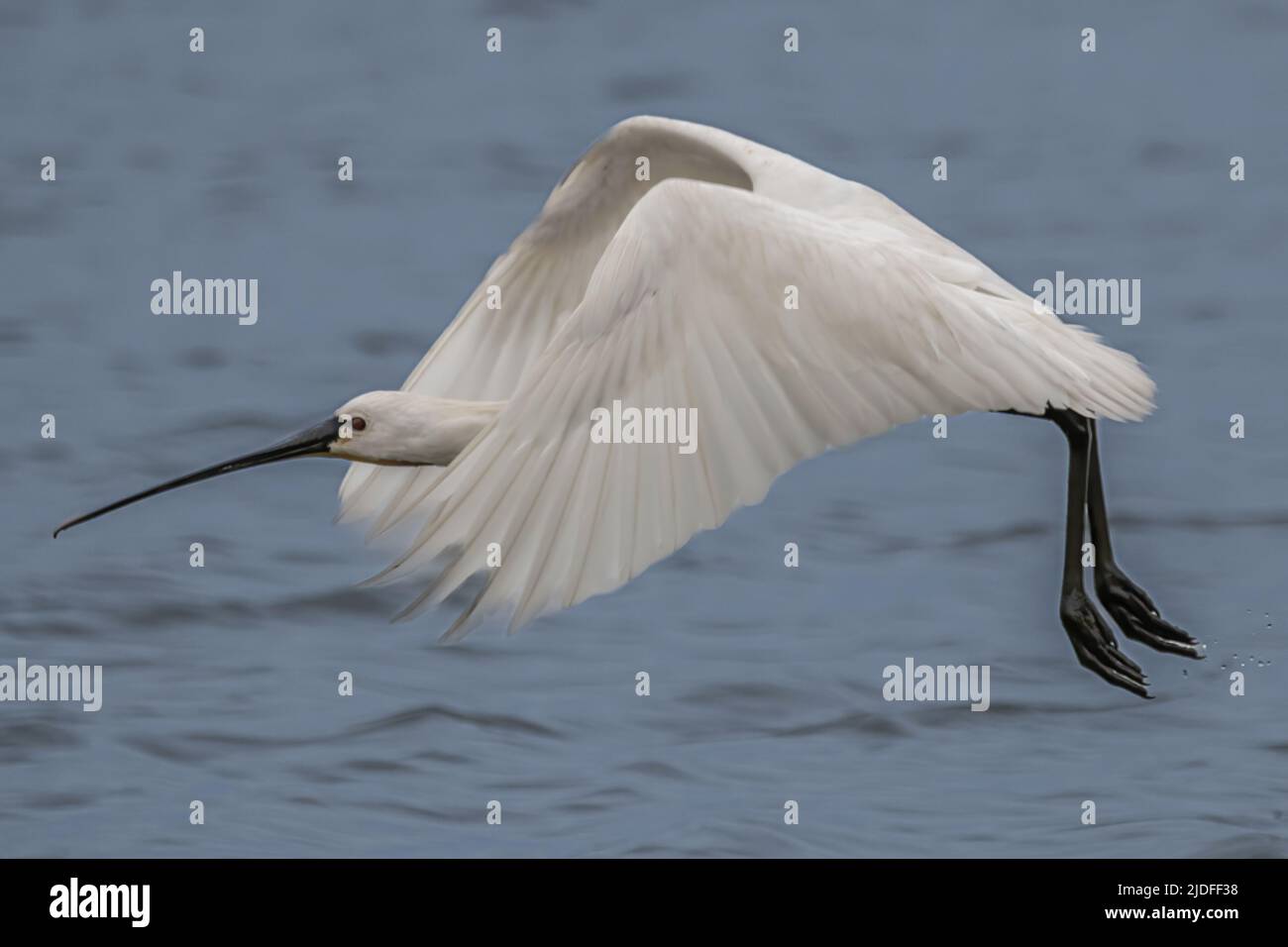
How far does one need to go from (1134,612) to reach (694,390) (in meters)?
3.07

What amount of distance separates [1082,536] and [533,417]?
2973mm

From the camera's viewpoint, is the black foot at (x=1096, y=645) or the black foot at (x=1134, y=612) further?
the black foot at (x=1134, y=612)

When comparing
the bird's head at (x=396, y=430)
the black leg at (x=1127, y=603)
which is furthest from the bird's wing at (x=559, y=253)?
the black leg at (x=1127, y=603)

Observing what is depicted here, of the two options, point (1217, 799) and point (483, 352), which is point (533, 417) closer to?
point (483, 352)

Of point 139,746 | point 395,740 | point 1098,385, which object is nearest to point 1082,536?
point 1098,385

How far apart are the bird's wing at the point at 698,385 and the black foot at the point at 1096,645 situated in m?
1.53

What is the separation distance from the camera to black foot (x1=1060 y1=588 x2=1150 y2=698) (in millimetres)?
10664

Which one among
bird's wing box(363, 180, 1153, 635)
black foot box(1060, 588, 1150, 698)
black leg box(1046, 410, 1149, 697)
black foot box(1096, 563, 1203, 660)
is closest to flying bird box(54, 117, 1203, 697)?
bird's wing box(363, 180, 1153, 635)

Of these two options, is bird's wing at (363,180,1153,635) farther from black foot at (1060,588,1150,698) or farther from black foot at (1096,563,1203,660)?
black foot at (1096,563,1203,660)

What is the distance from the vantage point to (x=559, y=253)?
38.7 ft

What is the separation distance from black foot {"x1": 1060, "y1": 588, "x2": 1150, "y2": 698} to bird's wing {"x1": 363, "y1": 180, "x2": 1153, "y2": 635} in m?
1.53

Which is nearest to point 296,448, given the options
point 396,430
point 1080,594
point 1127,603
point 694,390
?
point 396,430

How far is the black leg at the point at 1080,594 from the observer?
10.7 m

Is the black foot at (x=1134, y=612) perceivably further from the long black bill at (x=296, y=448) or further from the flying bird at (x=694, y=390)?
the long black bill at (x=296, y=448)
